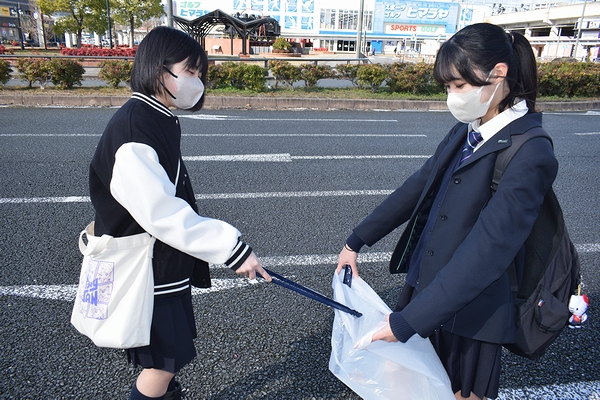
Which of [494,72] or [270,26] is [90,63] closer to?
[270,26]

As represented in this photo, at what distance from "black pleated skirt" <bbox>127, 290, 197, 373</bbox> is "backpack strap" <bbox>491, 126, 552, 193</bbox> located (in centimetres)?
118

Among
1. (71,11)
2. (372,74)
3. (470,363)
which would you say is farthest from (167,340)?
(71,11)

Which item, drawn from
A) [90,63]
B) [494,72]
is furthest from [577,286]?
[90,63]

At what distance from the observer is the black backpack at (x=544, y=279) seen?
57.9 inches

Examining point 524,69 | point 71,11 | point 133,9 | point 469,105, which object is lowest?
point 469,105

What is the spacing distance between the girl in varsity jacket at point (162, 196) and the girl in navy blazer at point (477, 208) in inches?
24.1

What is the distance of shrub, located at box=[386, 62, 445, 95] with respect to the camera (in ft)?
43.2

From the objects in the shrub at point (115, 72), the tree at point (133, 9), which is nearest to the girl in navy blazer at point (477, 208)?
the shrub at point (115, 72)

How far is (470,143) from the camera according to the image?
1585mm

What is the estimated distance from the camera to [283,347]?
2.59 metres

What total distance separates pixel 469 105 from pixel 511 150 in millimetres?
212

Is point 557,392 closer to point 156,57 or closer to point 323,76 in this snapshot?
point 156,57

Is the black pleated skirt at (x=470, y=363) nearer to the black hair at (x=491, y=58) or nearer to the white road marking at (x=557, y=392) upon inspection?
the white road marking at (x=557, y=392)

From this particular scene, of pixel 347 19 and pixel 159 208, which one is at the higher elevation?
pixel 347 19
